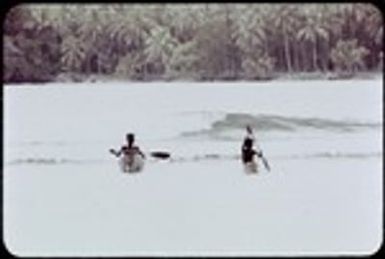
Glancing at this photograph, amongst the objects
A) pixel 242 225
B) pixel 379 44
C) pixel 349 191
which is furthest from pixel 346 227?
pixel 379 44

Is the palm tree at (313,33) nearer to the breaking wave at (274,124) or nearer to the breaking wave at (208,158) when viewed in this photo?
the breaking wave at (274,124)

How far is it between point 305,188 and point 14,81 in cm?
106

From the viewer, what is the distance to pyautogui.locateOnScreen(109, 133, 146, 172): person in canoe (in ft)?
11.0

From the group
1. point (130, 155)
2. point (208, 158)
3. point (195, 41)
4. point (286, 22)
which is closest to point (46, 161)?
point (130, 155)

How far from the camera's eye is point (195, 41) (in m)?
3.39

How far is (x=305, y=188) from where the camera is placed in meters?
3.39

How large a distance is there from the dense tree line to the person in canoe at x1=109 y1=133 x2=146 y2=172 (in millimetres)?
228

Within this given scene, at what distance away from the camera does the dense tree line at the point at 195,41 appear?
3.36 m

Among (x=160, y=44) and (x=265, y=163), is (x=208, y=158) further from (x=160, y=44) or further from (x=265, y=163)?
(x=160, y=44)

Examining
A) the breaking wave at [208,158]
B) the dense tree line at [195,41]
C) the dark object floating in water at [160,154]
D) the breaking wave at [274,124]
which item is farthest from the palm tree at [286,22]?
the dark object floating in water at [160,154]

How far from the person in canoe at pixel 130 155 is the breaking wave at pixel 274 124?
0.17 metres

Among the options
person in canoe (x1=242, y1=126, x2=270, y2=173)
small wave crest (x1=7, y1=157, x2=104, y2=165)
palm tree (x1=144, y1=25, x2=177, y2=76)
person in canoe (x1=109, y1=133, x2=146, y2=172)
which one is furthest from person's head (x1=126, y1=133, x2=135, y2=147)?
person in canoe (x1=242, y1=126, x2=270, y2=173)

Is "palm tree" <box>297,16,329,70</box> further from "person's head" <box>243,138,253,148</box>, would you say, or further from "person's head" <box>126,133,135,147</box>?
"person's head" <box>126,133,135,147</box>

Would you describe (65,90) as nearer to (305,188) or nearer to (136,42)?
(136,42)
